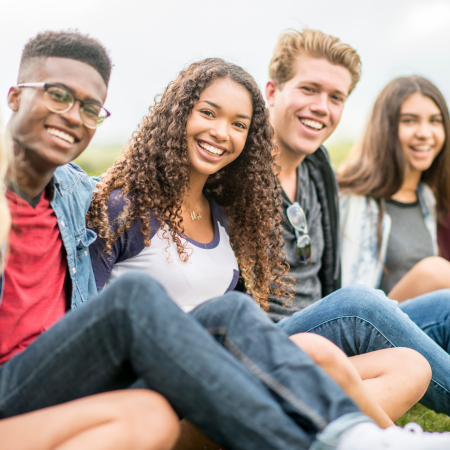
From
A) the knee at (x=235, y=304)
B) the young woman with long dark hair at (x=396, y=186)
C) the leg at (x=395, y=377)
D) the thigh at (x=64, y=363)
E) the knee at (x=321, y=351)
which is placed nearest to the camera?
the thigh at (x=64, y=363)

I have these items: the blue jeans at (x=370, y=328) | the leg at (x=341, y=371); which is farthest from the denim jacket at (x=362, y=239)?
the leg at (x=341, y=371)

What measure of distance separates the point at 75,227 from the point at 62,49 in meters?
0.59

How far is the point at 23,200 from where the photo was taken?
1.59m

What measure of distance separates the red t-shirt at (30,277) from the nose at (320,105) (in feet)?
5.80

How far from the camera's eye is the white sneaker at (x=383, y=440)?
121 centimetres

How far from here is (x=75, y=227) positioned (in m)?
1.78

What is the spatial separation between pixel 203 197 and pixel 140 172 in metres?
0.40

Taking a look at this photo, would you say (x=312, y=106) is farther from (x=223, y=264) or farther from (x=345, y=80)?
(x=223, y=264)

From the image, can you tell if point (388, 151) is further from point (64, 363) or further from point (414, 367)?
point (64, 363)

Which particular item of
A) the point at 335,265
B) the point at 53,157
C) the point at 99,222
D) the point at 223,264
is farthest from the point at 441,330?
the point at 53,157

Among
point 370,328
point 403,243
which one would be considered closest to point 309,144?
point 403,243

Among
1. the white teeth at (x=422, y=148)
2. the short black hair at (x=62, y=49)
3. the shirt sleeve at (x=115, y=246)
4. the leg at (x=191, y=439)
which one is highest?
the short black hair at (x=62, y=49)

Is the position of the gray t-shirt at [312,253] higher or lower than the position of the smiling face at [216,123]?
lower

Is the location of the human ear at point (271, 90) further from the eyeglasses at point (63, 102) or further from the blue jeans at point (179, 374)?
the blue jeans at point (179, 374)
